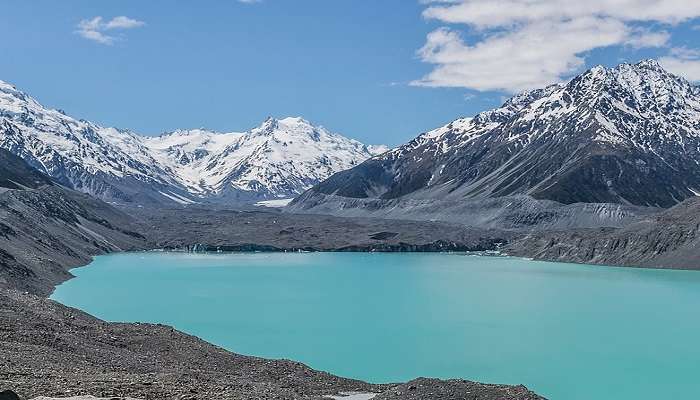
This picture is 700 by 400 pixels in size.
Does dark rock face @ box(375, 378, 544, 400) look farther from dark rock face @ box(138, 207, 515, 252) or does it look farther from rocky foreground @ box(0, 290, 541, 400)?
dark rock face @ box(138, 207, 515, 252)

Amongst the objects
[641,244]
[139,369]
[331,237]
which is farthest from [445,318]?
[331,237]

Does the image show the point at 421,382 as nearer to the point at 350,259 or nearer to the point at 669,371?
the point at 669,371

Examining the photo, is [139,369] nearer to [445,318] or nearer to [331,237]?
[445,318]

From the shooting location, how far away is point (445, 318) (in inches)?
2156

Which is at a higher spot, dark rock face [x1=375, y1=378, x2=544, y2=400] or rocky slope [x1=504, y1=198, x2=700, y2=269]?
rocky slope [x1=504, y1=198, x2=700, y2=269]

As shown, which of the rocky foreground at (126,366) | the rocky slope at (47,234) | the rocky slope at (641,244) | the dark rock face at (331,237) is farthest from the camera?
the dark rock face at (331,237)

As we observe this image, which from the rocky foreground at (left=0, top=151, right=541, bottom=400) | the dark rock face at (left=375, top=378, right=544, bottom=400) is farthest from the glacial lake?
the dark rock face at (left=375, top=378, right=544, bottom=400)

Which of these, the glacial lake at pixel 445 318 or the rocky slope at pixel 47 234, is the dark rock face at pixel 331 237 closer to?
the rocky slope at pixel 47 234

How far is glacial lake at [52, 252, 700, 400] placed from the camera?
36656 millimetres

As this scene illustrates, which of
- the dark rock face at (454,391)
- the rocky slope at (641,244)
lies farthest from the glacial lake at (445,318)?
the rocky slope at (641,244)

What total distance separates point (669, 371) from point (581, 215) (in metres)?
144

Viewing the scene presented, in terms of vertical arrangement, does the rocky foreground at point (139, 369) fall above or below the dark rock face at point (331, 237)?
below

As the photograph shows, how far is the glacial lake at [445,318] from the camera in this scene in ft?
120

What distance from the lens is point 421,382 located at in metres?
28.2
